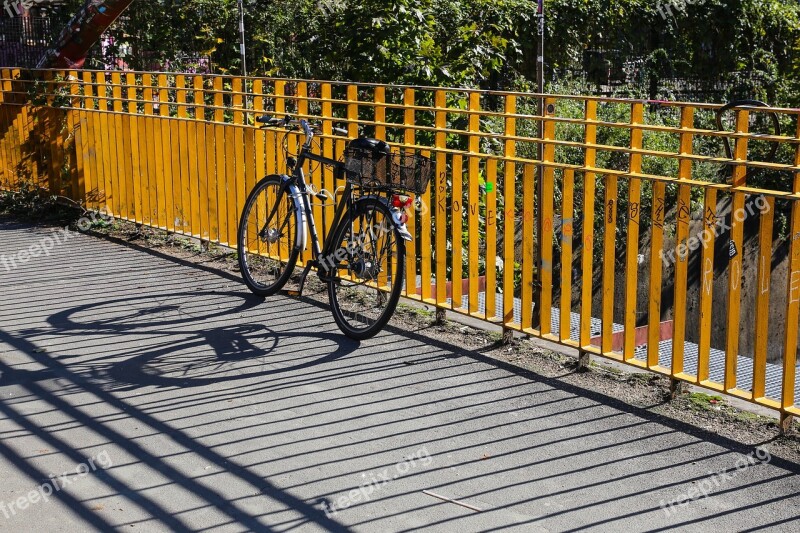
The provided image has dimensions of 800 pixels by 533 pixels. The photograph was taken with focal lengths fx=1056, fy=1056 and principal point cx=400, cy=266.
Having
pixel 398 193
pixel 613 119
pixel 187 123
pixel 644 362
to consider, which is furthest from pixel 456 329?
pixel 613 119

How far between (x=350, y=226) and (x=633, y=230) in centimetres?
195

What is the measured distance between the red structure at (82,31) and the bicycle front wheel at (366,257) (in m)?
6.89

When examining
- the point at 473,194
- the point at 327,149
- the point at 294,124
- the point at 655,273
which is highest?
the point at 294,124

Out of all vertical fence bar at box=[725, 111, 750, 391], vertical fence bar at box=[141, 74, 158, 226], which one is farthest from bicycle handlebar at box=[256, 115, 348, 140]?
vertical fence bar at box=[725, 111, 750, 391]

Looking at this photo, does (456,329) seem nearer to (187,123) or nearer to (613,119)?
(187,123)

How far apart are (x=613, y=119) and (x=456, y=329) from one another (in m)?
7.33

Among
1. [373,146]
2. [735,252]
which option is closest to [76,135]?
[373,146]

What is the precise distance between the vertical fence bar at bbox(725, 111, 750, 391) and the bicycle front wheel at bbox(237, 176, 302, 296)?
3.08 metres

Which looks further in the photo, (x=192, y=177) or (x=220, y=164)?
(x=192, y=177)

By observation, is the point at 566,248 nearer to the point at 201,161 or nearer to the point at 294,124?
the point at 294,124

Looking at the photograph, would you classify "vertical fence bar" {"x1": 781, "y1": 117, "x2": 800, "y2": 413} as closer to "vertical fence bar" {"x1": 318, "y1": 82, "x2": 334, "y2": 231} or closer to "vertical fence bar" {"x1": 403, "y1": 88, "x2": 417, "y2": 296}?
"vertical fence bar" {"x1": 403, "y1": 88, "x2": 417, "y2": 296}

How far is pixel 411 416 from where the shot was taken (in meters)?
5.36

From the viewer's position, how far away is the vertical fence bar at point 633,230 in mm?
5473

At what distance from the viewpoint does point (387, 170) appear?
21.1 ft
